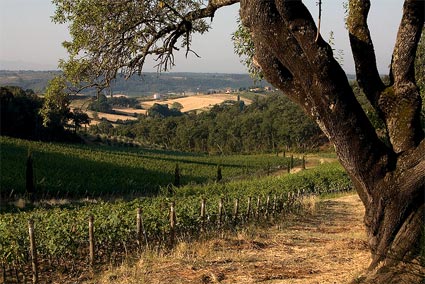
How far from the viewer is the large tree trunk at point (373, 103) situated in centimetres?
629

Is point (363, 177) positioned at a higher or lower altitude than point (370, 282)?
higher

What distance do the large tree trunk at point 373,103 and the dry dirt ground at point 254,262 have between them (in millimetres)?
1029

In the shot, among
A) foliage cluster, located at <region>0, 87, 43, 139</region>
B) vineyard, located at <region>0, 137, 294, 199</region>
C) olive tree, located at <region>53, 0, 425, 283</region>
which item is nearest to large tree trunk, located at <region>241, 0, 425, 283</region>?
Result: olive tree, located at <region>53, 0, 425, 283</region>

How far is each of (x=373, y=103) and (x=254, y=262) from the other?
419 cm

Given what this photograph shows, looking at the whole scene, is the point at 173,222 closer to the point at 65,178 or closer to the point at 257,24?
the point at 257,24

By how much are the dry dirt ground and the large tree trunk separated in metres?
1.03

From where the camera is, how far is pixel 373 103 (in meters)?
7.59

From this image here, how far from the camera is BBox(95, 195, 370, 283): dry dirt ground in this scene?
7930 mm

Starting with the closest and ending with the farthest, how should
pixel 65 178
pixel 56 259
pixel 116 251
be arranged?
pixel 56 259, pixel 116 251, pixel 65 178

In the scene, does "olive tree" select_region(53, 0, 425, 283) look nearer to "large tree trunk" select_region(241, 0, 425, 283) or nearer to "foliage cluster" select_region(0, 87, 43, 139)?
"large tree trunk" select_region(241, 0, 425, 283)

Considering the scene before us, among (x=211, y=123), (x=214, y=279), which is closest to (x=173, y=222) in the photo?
(x=214, y=279)

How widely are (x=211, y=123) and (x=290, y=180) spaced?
93684mm

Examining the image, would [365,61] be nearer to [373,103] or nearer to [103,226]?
[373,103]

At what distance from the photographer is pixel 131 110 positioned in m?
189
